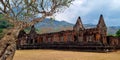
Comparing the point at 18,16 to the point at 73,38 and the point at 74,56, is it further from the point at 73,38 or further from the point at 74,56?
the point at 73,38

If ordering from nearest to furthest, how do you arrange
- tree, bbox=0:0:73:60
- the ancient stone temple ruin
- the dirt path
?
tree, bbox=0:0:73:60
the dirt path
the ancient stone temple ruin

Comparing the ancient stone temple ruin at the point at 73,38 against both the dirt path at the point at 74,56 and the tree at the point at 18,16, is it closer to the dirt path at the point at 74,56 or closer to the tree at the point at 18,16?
the dirt path at the point at 74,56

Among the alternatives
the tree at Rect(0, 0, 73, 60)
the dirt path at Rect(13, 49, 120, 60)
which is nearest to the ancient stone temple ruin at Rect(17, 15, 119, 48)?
the dirt path at Rect(13, 49, 120, 60)

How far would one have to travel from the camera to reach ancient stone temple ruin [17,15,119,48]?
40356mm

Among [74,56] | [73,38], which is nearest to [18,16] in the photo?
[74,56]

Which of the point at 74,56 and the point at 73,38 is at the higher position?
the point at 73,38

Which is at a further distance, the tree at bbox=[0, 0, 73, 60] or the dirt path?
the dirt path

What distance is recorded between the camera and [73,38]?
4606 cm

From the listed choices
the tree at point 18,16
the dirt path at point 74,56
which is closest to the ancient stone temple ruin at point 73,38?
the dirt path at point 74,56

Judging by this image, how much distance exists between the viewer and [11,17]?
20.4 meters

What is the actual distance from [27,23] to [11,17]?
4.65 feet

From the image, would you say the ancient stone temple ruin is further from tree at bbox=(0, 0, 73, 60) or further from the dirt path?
tree at bbox=(0, 0, 73, 60)

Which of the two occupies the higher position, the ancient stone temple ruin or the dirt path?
the ancient stone temple ruin

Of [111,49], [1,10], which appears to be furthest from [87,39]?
[1,10]
